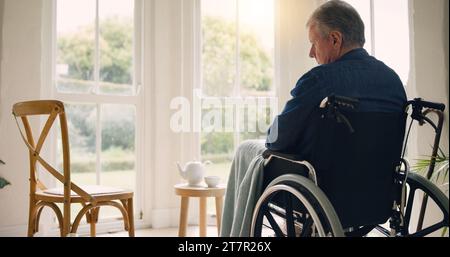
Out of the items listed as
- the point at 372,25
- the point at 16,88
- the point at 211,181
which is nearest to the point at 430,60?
the point at 372,25

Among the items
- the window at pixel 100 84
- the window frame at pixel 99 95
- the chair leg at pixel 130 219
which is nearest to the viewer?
the chair leg at pixel 130 219

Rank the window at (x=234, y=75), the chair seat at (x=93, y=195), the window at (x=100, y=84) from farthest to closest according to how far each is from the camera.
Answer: the window at (x=234, y=75), the window at (x=100, y=84), the chair seat at (x=93, y=195)

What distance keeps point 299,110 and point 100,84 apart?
5.98 ft

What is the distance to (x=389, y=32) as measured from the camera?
2.19 m

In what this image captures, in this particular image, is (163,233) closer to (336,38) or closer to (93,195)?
(93,195)

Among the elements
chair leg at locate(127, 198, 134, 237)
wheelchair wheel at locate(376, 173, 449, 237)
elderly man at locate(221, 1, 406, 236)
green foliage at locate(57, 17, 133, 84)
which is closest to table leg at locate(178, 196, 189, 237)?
chair leg at locate(127, 198, 134, 237)

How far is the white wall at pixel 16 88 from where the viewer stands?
232cm

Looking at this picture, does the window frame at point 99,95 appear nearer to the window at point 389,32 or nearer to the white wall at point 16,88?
the white wall at point 16,88

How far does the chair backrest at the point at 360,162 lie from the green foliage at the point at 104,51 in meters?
1.91

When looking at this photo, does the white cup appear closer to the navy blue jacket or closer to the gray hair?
the navy blue jacket

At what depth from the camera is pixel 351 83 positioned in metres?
1.27

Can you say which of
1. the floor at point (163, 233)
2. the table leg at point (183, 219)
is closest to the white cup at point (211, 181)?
the table leg at point (183, 219)

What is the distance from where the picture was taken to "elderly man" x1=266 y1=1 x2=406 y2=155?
1249 mm
